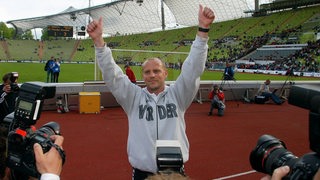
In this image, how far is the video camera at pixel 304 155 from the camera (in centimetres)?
139

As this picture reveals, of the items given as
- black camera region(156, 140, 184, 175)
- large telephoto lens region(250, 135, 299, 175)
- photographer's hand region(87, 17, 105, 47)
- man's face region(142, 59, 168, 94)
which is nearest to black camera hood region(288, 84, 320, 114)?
large telephoto lens region(250, 135, 299, 175)

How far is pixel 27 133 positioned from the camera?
1.97 metres

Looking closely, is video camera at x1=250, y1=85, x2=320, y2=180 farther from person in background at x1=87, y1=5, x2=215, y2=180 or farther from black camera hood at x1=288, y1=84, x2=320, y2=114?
person in background at x1=87, y1=5, x2=215, y2=180

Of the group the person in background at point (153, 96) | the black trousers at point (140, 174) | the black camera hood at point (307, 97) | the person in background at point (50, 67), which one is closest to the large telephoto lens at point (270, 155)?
the black camera hood at point (307, 97)

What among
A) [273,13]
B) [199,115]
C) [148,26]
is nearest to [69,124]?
[199,115]

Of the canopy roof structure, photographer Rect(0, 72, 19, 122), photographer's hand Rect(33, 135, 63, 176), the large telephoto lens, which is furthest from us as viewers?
the canopy roof structure

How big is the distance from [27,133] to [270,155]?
1289mm

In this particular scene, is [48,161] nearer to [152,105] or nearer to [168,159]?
[168,159]

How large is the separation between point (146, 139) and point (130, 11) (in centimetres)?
7566

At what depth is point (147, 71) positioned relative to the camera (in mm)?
2828

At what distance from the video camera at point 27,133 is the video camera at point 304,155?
0.97 m

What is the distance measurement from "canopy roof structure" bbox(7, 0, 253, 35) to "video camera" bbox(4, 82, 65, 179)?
6217cm

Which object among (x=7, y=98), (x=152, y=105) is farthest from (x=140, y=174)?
(x=7, y=98)

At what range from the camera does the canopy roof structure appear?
7012cm
